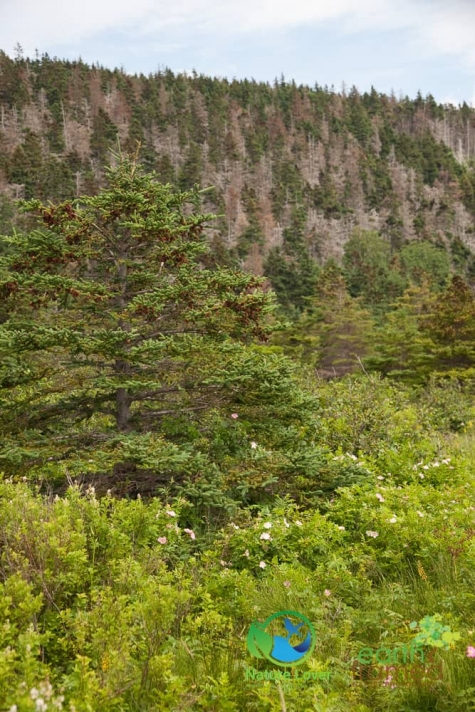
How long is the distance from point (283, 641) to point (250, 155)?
305 feet

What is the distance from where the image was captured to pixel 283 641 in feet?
9.90

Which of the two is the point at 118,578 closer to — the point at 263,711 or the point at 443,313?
the point at 263,711

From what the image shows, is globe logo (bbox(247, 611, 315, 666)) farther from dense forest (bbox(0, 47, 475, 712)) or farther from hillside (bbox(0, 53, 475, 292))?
hillside (bbox(0, 53, 475, 292))

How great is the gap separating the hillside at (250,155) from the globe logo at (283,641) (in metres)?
49.3

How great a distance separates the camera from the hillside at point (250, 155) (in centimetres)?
6406

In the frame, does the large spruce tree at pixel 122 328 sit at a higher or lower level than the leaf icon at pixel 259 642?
higher

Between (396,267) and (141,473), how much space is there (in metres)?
54.1

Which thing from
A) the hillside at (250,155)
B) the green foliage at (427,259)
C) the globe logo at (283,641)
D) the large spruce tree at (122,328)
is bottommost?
the globe logo at (283,641)

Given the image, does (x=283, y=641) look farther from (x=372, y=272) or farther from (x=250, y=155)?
(x=250, y=155)

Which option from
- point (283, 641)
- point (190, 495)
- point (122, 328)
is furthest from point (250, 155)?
point (283, 641)

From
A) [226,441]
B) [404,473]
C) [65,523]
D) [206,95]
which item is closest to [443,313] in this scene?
[404,473]
